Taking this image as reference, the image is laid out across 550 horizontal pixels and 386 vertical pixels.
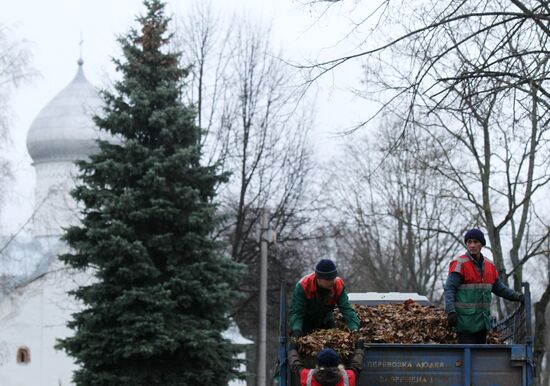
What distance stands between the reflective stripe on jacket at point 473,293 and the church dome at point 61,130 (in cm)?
5212

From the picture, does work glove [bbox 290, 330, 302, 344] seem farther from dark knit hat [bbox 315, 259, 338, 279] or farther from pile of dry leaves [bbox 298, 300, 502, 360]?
dark knit hat [bbox 315, 259, 338, 279]

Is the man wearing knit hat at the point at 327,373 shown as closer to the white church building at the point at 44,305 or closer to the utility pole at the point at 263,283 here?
the utility pole at the point at 263,283

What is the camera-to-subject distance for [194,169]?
95.7 feet

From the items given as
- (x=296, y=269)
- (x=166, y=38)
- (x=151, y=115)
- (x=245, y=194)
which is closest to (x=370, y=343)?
(x=151, y=115)

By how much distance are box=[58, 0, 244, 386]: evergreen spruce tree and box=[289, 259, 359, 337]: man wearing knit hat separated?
15.3 m

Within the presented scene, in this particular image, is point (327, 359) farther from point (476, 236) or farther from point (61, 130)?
point (61, 130)

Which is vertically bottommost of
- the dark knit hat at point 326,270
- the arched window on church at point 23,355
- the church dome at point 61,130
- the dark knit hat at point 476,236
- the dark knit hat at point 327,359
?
the arched window on church at point 23,355

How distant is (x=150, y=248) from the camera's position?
28375mm

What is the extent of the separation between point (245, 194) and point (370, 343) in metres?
27.4

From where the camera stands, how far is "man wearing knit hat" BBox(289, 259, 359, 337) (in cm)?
1129

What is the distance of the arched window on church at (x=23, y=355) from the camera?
194 ft

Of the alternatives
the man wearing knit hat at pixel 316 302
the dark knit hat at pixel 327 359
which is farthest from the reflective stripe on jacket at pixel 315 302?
the dark knit hat at pixel 327 359

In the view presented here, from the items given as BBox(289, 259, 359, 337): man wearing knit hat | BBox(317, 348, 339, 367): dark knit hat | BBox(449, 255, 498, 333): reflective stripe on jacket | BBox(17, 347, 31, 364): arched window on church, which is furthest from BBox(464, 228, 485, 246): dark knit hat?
BBox(17, 347, 31, 364): arched window on church

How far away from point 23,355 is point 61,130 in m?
13.4
